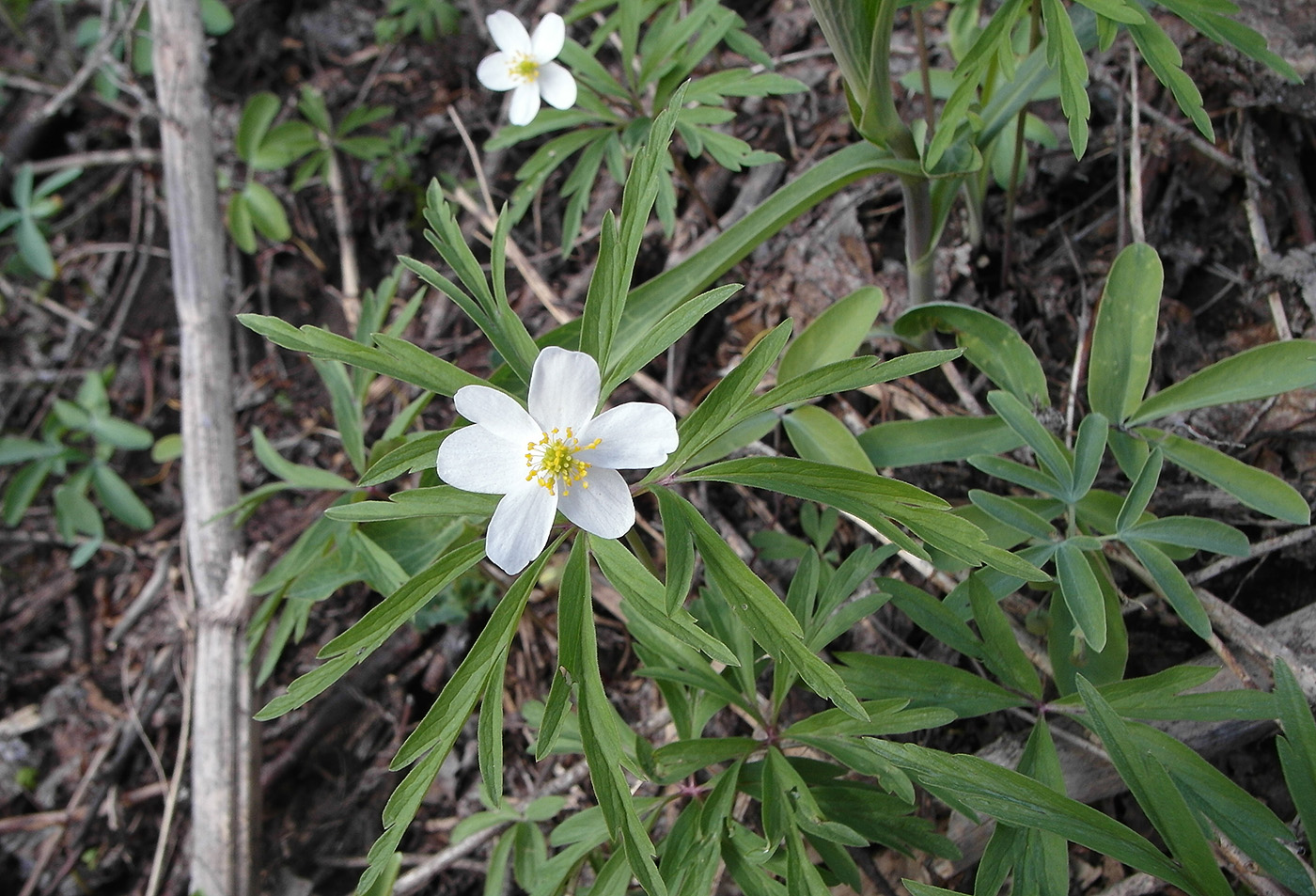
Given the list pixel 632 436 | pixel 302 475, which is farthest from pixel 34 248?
pixel 632 436

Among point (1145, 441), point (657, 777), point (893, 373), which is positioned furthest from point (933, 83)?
point (657, 777)

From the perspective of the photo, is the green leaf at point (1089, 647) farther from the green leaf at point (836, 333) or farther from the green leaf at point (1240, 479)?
the green leaf at point (836, 333)

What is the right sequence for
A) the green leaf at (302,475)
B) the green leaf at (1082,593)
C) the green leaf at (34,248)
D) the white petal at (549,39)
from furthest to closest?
1. the green leaf at (34,248)
2. the white petal at (549,39)
3. the green leaf at (302,475)
4. the green leaf at (1082,593)

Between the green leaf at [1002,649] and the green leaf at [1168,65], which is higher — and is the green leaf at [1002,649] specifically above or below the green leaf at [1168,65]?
below

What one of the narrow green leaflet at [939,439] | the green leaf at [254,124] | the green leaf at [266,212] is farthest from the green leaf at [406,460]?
the green leaf at [254,124]

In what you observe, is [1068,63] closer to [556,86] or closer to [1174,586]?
[1174,586]

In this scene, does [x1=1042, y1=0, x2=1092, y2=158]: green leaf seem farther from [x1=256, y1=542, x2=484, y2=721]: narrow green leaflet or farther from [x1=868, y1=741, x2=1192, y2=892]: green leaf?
[x1=256, y1=542, x2=484, y2=721]: narrow green leaflet

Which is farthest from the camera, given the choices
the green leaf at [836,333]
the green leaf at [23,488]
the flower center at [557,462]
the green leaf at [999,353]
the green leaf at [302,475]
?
the green leaf at [23,488]

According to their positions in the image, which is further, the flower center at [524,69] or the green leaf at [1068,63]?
the flower center at [524,69]
